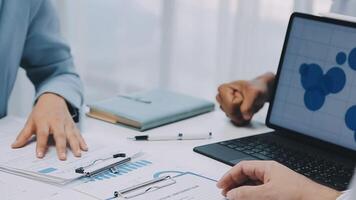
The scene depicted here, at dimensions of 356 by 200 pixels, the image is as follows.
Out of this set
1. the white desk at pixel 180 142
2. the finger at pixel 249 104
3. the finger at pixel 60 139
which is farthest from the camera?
the finger at pixel 249 104

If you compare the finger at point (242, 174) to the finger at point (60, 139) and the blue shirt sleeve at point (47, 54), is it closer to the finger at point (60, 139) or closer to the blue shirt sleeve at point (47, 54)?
the finger at point (60, 139)

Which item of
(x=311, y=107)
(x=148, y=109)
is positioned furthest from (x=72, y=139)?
(x=311, y=107)

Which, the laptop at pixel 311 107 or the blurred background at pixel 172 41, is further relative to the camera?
the blurred background at pixel 172 41

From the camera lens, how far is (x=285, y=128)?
1366 millimetres

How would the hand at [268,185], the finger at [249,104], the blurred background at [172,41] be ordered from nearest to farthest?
the hand at [268,185] < the finger at [249,104] < the blurred background at [172,41]

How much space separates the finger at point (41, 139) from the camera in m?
1.17

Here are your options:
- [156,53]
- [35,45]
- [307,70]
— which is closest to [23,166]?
[35,45]

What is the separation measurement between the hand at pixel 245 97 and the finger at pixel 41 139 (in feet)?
1.51

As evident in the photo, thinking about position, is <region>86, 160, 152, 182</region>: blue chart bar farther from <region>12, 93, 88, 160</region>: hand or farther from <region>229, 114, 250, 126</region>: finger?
<region>229, 114, 250, 126</region>: finger

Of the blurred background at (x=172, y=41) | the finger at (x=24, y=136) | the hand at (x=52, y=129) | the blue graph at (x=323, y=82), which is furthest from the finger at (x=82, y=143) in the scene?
the blurred background at (x=172, y=41)

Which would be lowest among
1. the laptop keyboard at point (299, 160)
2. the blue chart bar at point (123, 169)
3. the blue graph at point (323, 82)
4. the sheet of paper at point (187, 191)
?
the blue chart bar at point (123, 169)

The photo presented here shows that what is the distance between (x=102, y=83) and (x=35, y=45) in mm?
1217

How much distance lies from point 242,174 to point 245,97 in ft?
1.47

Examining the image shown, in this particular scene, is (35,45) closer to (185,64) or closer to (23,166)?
(23,166)
